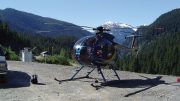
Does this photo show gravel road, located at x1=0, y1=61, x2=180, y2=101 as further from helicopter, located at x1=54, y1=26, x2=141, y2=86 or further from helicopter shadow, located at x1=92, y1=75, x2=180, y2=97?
helicopter, located at x1=54, y1=26, x2=141, y2=86

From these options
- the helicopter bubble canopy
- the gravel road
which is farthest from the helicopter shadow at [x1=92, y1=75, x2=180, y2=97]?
the helicopter bubble canopy

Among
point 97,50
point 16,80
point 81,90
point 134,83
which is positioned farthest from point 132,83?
point 16,80

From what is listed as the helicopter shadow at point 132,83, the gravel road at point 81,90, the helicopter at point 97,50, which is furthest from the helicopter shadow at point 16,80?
the helicopter shadow at point 132,83

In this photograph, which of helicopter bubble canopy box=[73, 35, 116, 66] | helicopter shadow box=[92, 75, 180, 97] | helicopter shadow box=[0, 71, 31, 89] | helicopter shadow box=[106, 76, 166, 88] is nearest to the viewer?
helicopter shadow box=[0, 71, 31, 89]

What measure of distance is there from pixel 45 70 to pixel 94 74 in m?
3.27

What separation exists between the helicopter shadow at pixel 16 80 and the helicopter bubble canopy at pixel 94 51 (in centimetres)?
315

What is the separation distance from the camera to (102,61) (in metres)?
22.2

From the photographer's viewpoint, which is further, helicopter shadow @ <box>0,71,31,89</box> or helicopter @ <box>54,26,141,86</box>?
helicopter @ <box>54,26,141,86</box>

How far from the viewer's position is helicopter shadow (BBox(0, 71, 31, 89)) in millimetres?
20062

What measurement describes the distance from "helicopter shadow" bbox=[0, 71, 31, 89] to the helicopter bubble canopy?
3.15m

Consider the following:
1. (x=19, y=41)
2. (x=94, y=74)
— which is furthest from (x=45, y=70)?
(x=19, y=41)

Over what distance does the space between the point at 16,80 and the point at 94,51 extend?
14.5 feet

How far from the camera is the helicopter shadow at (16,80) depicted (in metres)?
20.1

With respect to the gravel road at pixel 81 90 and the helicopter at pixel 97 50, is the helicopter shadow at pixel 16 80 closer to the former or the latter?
the gravel road at pixel 81 90
